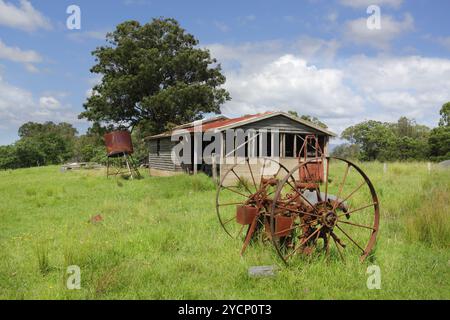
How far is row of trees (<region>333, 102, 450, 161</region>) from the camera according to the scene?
128 feet

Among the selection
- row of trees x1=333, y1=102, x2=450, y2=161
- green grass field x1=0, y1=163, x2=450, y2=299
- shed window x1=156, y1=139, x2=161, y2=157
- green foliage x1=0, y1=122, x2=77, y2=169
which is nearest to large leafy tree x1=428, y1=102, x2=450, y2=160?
row of trees x1=333, y1=102, x2=450, y2=161

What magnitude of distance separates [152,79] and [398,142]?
94.4 ft

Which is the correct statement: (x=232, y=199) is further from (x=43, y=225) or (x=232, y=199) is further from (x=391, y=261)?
(x=391, y=261)

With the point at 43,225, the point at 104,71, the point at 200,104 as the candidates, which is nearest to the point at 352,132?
the point at 200,104

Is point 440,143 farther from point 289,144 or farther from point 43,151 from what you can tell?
point 43,151

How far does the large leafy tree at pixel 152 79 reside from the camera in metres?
32.4

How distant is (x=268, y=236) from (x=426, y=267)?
2363 millimetres

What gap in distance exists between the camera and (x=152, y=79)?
110 feet

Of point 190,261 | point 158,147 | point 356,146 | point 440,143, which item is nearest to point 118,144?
point 158,147

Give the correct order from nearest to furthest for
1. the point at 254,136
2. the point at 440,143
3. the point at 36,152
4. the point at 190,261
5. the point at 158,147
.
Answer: the point at 190,261 → the point at 254,136 → the point at 158,147 → the point at 440,143 → the point at 36,152

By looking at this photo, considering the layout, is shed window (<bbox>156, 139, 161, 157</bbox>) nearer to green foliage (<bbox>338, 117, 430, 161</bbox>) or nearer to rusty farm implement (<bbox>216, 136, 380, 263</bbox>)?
rusty farm implement (<bbox>216, 136, 380, 263</bbox>)

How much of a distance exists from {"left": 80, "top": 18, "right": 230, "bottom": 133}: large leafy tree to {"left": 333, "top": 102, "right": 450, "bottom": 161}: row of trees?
845 inches
